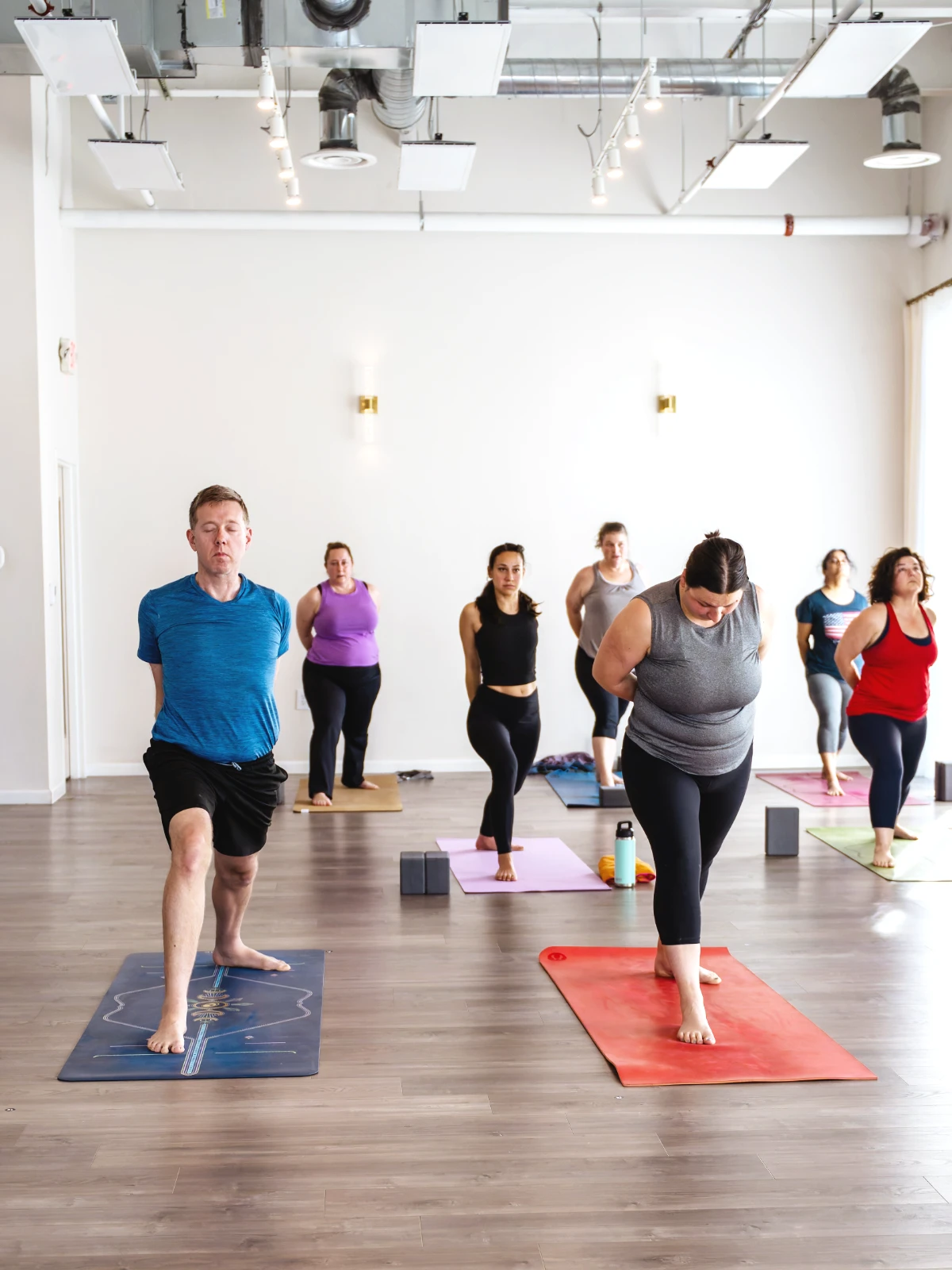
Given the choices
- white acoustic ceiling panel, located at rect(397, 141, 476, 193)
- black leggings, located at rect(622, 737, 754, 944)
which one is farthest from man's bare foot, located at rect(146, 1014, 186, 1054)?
white acoustic ceiling panel, located at rect(397, 141, 476, 193)

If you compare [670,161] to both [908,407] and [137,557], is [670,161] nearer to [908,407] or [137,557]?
[908,407]

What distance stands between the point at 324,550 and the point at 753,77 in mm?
3629

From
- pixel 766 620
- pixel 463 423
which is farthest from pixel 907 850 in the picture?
pixel 463 423

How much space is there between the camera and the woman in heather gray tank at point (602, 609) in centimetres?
647

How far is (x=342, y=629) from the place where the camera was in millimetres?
6594

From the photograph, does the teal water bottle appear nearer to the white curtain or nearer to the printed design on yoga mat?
the printed design on yoga mat

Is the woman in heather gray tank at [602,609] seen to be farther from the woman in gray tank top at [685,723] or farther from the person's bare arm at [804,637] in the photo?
the woman in gray tank top at [685,723]

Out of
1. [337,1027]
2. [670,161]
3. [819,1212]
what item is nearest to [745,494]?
[670,161]

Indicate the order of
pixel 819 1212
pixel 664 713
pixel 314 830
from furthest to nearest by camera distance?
pixel 314 830 < pixel 664 713 < pixel 819 1212

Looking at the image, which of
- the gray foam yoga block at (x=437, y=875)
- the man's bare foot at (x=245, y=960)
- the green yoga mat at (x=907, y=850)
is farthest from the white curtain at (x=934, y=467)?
the man's bare foot at (x=245, y=960)

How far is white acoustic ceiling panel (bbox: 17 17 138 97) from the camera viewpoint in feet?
14.7

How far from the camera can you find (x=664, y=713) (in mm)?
3305

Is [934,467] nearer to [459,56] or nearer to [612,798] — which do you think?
[612,798]

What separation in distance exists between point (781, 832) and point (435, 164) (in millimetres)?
3682
